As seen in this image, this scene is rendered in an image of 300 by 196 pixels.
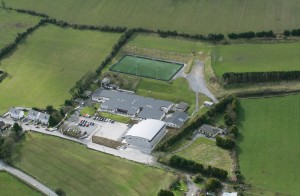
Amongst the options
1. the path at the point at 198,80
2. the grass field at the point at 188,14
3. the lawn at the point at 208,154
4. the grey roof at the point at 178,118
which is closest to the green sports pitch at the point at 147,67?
the path at the point at 198,80

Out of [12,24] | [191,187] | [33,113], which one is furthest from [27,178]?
[12,24]

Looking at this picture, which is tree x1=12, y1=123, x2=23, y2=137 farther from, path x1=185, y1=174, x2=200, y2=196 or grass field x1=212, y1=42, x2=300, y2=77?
grass field x1=212, y1=42, x2=300, y2=77

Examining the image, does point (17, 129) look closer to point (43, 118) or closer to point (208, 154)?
point (43, 118)

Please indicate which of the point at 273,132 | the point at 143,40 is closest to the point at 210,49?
the point at 143,40

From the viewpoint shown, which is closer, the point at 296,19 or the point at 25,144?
the point at 25,144

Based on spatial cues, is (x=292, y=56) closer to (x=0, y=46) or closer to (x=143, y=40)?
(x=143, y=40)

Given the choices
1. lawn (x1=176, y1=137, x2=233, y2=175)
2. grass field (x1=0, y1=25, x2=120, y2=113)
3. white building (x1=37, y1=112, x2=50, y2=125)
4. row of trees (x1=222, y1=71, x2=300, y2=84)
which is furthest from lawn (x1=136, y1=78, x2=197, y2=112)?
white building (x1=37, y1=112, x2=50, y2=125)

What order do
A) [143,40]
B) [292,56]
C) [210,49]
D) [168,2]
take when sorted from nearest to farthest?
[292,56] → [210,49] → [143,40] → [168,2]
